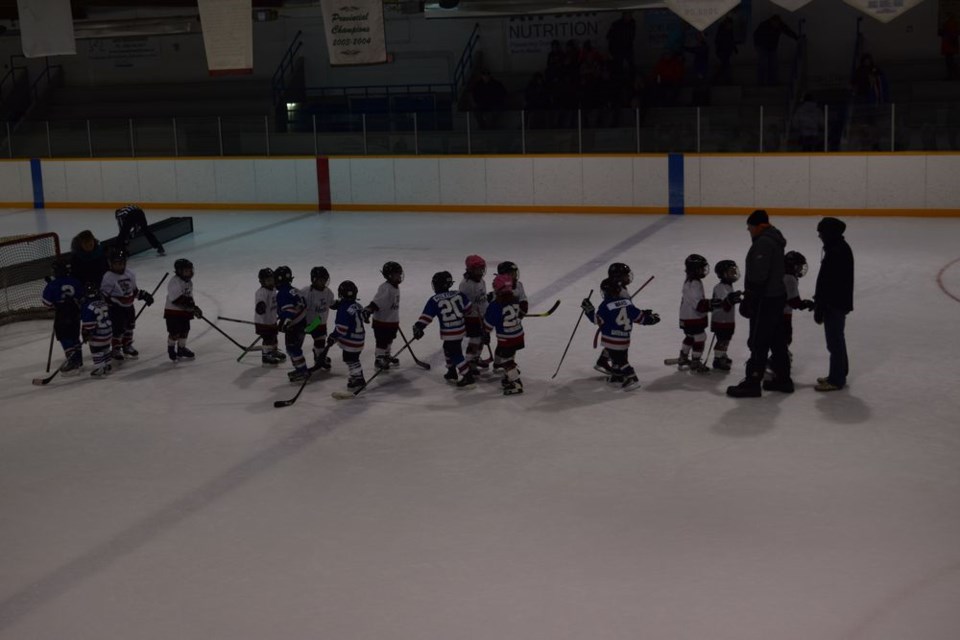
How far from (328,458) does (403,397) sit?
5.10 ft

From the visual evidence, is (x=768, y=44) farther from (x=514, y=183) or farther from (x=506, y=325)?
(x=506, y=325)

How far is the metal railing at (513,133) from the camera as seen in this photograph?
19.0 m

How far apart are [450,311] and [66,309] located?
11.4 ft

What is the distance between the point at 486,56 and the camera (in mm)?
26578

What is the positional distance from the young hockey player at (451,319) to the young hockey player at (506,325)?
0.99 feet

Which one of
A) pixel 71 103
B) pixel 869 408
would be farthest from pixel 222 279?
pixel 71 103

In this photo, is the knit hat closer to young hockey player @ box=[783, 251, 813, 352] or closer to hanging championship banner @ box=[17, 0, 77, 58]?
young hockey player @ box=[783, 251, 813, 352]

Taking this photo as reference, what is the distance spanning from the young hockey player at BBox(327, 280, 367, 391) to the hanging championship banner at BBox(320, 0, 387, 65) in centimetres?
702

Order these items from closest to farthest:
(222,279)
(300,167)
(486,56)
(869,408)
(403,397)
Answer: (869,408), (403,397), (222,279), (300,167), (486,56)

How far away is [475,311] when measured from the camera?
9391 millimetres

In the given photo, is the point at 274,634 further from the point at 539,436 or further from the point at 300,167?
the point at 300,167

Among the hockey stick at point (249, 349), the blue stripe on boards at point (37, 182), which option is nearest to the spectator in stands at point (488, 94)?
the blue stripe on boards at point (37, 182)

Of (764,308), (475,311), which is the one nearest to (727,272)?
(764,308)

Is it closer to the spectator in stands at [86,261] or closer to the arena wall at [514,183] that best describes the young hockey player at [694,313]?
the spectator in stands at [86,261]
